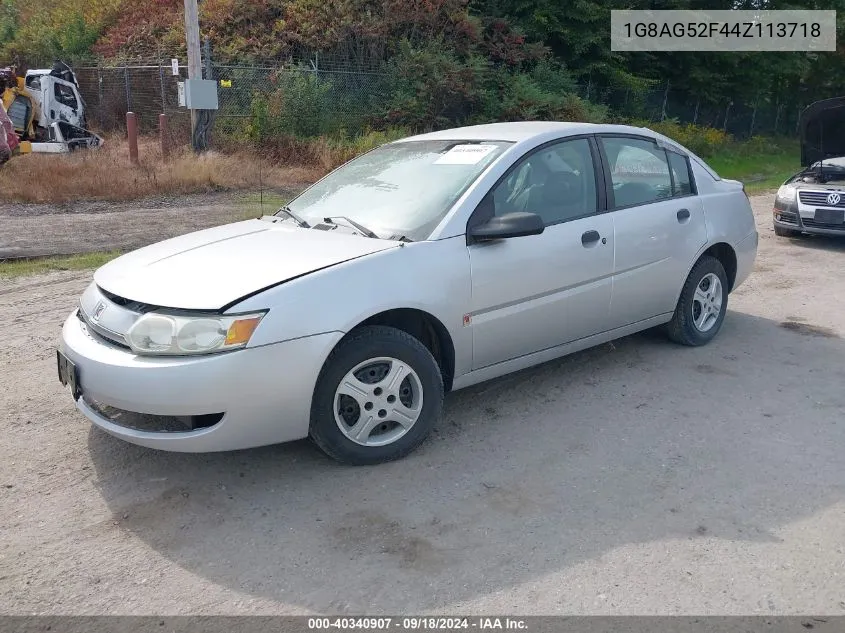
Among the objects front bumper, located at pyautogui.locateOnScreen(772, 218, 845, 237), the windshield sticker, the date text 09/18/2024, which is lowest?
the date text 09/18/2024

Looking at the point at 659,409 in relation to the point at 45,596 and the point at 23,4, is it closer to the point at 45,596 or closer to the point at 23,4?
the point at 45,596

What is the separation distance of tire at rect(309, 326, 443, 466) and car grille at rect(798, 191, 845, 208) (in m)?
7.54

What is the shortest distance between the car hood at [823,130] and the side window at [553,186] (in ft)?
22.5

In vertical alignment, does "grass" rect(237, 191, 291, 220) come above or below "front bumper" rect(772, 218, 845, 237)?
above

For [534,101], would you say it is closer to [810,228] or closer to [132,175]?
[132,175]

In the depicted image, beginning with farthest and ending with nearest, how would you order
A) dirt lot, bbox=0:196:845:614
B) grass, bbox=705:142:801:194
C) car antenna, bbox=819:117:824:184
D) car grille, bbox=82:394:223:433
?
grass, bbox=705:142:801:194
car antenna, bbox=819:117:824:184
car grille, bbox=82:394:223:433
dirt lot, bbox=0:196:845:614

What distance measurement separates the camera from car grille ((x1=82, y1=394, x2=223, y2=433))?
11.7 feet

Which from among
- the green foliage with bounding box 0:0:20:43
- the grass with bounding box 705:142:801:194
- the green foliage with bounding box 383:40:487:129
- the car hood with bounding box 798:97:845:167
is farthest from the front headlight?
the green foliage with bounding box 0:0:20:43

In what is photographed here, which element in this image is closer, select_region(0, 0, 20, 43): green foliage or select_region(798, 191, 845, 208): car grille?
select_region(798, 191, 845, 208): car grille

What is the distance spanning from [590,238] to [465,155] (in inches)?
35.4

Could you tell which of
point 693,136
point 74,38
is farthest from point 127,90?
point 693,136

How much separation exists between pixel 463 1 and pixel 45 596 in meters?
20.3

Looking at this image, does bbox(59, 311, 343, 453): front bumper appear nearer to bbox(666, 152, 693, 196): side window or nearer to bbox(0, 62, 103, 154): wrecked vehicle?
bbox(666, 152, 693, 196): side window

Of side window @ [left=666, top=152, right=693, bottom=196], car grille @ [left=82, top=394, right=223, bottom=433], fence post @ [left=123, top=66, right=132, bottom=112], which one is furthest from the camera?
fence post @ [left=123, top=66, right=132, bottom=112]
